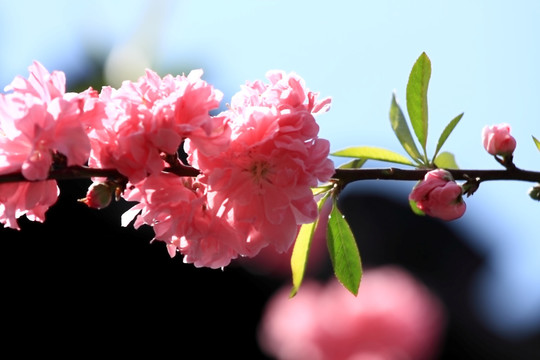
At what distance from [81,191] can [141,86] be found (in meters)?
3.43

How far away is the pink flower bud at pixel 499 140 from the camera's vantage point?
3.15ft

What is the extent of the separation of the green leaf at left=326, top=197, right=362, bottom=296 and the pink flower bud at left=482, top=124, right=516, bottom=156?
8.6 inches

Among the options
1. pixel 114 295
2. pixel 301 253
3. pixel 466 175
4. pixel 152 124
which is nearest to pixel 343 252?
pixel 301 253

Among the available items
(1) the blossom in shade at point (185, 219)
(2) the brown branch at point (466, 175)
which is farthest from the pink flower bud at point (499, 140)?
(1) the blossom in shade at point (185, 219)

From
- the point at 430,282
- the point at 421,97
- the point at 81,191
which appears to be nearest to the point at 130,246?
the point at 81,191

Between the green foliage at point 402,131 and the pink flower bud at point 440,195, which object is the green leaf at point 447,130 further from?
the pink flower bud at point 440,195

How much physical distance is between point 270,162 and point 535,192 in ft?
1.20

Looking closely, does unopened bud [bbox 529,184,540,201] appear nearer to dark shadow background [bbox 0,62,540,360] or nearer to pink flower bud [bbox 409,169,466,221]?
pink flower bud [bbox 409,169,466,221]

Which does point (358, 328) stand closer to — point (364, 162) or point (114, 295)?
point (364, 162)

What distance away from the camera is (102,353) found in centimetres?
424

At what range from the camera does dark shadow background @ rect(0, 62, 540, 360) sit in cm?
420

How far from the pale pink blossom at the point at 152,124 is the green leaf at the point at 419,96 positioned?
36cm

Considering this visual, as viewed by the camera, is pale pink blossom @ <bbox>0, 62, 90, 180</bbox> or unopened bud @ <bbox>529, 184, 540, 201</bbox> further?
unopened bud @ <bbox>529, 184, 540, 201</bbox>

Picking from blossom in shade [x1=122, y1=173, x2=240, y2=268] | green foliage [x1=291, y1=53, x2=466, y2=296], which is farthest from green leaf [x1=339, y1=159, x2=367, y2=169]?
blossom in shade [x1=122, y1=173, x2=240, y2=268]
